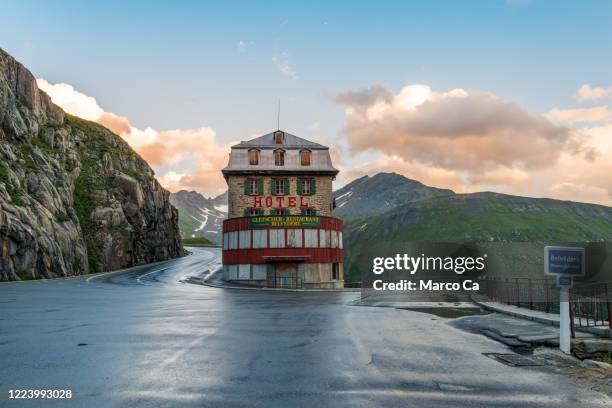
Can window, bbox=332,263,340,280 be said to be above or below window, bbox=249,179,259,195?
below

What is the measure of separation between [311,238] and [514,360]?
3770 centimetres

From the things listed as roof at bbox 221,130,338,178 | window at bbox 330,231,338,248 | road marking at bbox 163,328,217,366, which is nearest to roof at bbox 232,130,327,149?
roof at bbox 221,130,338,178

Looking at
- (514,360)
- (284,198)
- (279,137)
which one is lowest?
(514,360)

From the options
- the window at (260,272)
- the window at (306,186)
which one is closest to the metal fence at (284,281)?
the window at (260,272)

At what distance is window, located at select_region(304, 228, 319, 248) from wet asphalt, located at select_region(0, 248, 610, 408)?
101 ft

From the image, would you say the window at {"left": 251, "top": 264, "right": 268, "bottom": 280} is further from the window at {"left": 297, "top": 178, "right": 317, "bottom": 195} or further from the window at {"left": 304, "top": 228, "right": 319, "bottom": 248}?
the window at {"left": 297, "top": 178, "right": 317, "bottom": 195}

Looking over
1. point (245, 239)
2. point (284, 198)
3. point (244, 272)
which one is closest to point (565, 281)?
point (244, 272)

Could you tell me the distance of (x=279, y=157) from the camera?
59.7 meters

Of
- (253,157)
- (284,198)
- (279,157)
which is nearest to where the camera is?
(284,198)

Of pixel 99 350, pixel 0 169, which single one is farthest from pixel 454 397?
pixel 0 169

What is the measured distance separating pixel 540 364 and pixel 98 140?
8084 cm

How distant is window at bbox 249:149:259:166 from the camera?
59.3 metres

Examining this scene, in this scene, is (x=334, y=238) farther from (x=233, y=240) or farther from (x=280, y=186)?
(x=280, y=186)

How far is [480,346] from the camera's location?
1209cm
